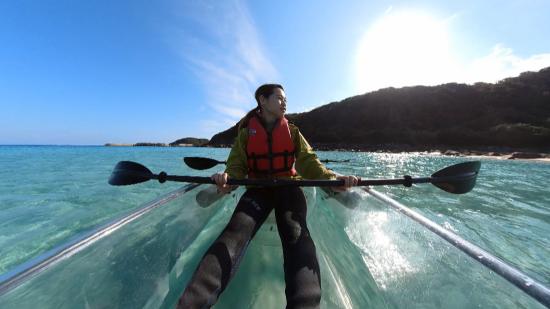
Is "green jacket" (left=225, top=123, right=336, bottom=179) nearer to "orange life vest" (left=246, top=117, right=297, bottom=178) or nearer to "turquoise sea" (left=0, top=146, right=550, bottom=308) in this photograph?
"orange life vest" (left=246, top=117, right=297, bottom=178)

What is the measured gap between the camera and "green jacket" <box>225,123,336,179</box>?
2729 mm

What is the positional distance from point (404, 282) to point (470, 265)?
54cm

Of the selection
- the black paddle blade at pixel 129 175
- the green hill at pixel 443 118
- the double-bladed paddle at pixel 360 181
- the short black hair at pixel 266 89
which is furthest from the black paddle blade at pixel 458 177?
the green hill at pixel 443 118

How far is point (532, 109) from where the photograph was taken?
57.1 meters

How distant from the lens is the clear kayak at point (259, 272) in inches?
63.4

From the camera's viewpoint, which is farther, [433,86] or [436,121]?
[433,86]

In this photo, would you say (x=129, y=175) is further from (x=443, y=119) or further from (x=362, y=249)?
(x=443, y=119)

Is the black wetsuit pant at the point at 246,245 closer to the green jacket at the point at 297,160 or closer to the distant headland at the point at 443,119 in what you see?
the green jacket at the point at 297,160

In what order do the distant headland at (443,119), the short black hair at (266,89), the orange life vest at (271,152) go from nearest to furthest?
the orange life vest at (271,152)
the short black hair at (266,89)
the distant headland at (443,119)

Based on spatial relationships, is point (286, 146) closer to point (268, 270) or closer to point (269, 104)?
point (269, 104)

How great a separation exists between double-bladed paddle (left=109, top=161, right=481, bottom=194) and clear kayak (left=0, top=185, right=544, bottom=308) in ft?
1.45

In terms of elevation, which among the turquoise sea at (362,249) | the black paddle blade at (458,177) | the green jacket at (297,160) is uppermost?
the green jacket at (297,160)

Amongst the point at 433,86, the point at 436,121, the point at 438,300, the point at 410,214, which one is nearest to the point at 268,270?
the point at 438,300

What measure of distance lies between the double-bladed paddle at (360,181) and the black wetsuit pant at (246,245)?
0.60 feet
